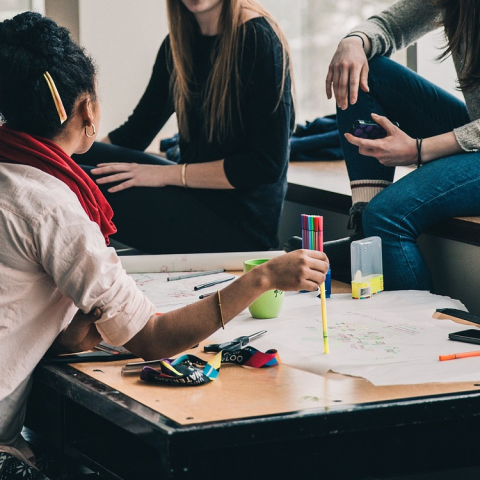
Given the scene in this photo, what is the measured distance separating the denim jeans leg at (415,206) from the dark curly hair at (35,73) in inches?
29.7

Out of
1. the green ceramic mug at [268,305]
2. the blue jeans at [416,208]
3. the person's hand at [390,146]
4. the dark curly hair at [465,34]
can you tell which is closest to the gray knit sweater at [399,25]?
the dark curly hair at [465,34]

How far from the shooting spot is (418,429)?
1037mm

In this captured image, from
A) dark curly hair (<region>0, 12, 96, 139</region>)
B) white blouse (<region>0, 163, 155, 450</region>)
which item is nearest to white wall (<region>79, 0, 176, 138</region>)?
dark curly hair (<region>0, 12, 96, 139</region>)

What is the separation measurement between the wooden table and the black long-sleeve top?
981mm

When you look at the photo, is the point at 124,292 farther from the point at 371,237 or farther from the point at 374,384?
the point at 371,237

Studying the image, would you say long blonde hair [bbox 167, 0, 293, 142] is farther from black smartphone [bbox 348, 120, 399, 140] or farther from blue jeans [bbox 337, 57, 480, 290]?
blue jeans [bbox 337, 57, 480, 290]

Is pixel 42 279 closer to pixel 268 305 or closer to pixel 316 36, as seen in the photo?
pixel 268 305

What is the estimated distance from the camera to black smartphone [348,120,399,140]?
69.2 inches

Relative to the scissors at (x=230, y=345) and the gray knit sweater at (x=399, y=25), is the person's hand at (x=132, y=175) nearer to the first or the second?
the gray knit sweater at (x=399, y=25)

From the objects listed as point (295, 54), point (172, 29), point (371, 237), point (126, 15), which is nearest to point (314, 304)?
point (371, 237)

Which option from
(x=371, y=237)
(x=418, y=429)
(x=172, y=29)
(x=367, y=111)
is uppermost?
(x=172, y=29)

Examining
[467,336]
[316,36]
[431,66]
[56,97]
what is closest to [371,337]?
[467,336]

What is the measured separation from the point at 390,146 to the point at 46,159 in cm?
82

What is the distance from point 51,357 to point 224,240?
0.99 m
